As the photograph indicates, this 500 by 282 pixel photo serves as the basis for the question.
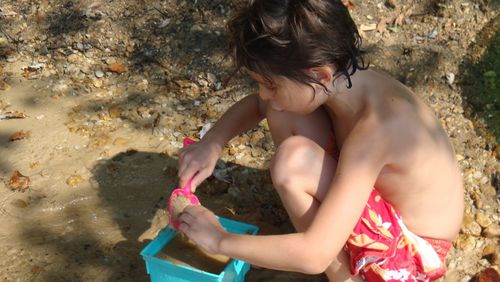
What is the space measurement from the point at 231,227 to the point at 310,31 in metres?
0.69

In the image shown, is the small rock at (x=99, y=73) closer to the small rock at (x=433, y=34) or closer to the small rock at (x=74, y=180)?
the small rock at (x=74, y=180)

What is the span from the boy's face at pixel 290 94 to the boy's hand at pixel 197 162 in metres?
0.38

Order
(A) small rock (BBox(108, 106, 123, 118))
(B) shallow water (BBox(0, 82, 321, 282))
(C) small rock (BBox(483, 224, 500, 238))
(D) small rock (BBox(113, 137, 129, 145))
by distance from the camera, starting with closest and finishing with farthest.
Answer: (B) shallow water (BBox(0, 82, 321, 282))
(C) small rock (BBox(483, 224, 500, 238))
(D) small rock (BBox(113, 137, 129, 145))
(A) small rock (BBox(108, 106, 123, 118))

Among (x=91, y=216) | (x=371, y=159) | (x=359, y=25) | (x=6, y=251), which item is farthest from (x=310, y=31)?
(x=359, y=25)

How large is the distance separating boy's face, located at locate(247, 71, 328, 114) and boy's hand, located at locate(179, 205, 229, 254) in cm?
37

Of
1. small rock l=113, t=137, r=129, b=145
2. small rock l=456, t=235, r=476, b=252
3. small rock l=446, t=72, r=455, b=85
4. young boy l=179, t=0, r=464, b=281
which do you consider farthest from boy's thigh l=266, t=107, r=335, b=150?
small rock l=446, t=72, r=455, b=85

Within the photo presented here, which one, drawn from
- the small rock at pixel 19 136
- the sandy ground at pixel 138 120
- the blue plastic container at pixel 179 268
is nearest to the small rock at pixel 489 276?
the sandy ground at pixel 138 120

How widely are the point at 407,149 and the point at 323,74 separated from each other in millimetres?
305

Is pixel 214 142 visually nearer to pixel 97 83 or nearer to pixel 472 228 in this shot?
pixel 472 228

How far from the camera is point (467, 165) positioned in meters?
2.47

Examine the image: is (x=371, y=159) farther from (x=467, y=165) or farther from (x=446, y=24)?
(x=446, y=24)

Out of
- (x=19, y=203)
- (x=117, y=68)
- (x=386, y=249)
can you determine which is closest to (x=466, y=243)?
(x=386, y=249)

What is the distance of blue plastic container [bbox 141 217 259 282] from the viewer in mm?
1712

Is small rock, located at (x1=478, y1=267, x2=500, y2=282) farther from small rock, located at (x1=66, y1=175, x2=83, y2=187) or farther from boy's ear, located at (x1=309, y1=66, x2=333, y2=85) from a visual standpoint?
small rock, located at (x1=66, y1=175, x2=83, y2=187)
